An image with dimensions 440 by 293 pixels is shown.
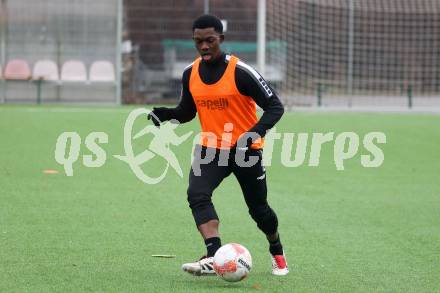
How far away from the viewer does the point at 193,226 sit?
32.1ft

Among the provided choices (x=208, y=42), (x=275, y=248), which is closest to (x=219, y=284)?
(x=275, y=248)

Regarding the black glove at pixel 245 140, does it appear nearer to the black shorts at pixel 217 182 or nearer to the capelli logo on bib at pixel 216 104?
the black shorts at pixel 217 182

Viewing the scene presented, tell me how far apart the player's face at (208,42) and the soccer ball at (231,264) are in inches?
52.5

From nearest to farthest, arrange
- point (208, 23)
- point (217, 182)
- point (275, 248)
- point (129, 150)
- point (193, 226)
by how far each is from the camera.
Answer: point (208, 23) < point (217, 182) < point (275, 248) < point (193, 226) < point (129, 150)

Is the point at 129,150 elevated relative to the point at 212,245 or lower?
lower

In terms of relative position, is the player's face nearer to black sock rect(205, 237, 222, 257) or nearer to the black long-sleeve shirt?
the black long-sleeve shirt

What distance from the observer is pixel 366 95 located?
31156 millimetres

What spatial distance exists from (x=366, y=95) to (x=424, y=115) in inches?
170

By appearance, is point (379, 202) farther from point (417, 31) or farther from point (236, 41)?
point (417, 31)

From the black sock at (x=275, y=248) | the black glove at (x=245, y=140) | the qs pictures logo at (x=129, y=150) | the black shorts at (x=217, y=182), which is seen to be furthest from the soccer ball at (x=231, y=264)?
the qs pictures logo at (x=129, y=150)

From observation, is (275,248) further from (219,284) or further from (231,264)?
(231,264)

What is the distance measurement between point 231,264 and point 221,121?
1038 mm

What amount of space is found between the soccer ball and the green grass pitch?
100mm

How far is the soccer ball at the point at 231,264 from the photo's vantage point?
700cm
